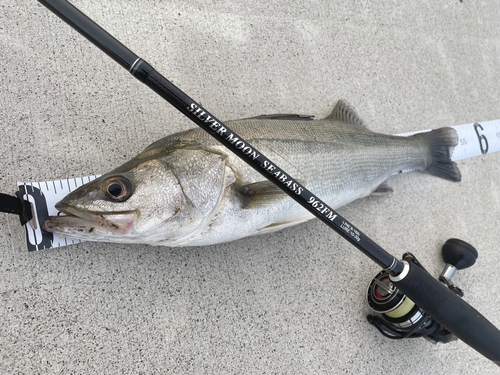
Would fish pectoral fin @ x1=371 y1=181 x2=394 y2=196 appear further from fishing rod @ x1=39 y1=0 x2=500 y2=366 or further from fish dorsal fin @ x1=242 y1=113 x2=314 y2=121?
fishing rod @ x1=39 y1=0 x2=500 y2=366

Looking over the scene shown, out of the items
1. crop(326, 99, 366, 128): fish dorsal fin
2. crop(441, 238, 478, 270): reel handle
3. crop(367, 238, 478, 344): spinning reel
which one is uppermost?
crop(326, 99, 366, 128): fish dorsal fin

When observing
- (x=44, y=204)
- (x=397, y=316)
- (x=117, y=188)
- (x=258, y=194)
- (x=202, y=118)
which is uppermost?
(x=202, y=118)

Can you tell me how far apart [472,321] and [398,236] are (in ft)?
2.49

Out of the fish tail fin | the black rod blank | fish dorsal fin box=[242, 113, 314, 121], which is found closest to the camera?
the black rod blank

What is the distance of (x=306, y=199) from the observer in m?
1.07

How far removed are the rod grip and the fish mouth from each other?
0.87 meters

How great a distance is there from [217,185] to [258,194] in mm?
148

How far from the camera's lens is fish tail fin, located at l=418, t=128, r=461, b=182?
1935 millimetres

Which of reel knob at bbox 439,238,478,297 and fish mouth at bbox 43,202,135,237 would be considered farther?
reel knob at bbox 439,238,478,297

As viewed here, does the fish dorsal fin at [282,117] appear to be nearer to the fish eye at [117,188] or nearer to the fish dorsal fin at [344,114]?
the fish dorsal fin at [344,114]

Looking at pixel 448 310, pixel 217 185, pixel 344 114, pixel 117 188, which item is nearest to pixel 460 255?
pixel 448 310

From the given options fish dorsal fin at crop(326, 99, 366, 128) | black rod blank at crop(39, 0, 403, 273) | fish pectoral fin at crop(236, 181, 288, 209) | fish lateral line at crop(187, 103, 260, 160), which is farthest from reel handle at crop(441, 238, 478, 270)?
fish lateral line at crop(187, 103, 260, 160)

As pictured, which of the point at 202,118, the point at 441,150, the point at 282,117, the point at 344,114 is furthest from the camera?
the point at 441,150

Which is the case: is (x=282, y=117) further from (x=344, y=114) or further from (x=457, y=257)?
(x=457, y=257)
